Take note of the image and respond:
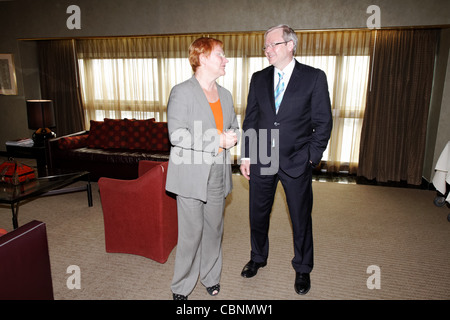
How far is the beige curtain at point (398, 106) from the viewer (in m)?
4.93

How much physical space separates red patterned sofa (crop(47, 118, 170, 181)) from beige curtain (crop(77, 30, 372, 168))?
4.04 feet

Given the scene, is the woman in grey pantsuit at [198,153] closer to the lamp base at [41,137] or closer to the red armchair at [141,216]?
the red armchair at [141,216]

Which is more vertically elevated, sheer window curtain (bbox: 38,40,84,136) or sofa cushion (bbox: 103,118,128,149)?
sheer window curtain (bbox: 38,40,84,136)

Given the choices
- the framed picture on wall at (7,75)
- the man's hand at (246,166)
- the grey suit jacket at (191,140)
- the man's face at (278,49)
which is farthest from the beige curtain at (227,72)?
the grey suit jacket at (191,140)

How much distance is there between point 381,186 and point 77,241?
4490 millimetres

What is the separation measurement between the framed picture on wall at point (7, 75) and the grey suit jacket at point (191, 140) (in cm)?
622

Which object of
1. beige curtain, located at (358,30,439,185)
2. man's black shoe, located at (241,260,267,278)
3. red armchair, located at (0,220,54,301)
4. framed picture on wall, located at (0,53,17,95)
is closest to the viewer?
red armchair, located at (0,220,54,301)

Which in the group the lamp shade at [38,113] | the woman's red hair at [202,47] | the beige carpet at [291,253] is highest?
the woman's red hair at [202,47]

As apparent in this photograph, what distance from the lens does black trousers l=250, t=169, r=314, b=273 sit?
2.32 metres

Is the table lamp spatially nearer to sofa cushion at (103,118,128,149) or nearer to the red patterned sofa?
the red patterned sofa

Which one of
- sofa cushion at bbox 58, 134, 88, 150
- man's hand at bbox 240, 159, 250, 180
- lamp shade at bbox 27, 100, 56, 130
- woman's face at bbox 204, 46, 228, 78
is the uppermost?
woman's face at bbox 204, 46, 228, 78

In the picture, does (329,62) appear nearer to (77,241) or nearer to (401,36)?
(401,36)

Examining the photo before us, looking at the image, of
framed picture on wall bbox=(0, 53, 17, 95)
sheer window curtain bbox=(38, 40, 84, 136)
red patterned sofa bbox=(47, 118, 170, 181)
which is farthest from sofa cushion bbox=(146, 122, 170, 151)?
framed picture on wall bbox=(0, 53, 17, 95)
